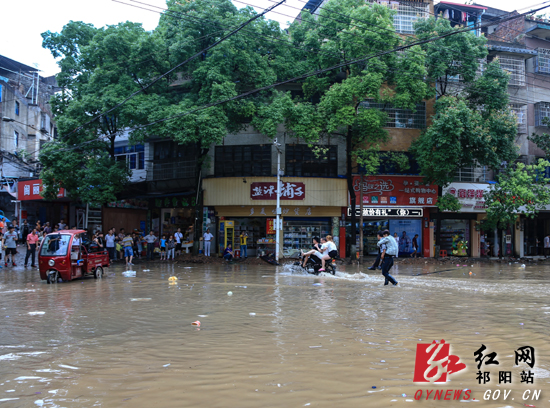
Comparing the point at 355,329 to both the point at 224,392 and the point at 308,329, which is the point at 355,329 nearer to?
the point at 308,329

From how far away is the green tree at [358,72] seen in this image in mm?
25906

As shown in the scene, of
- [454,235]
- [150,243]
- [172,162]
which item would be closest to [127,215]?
[172,162]

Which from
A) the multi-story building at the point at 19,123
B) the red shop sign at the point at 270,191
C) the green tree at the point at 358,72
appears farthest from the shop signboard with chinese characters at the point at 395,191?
the multi-story building at the point at 19,123

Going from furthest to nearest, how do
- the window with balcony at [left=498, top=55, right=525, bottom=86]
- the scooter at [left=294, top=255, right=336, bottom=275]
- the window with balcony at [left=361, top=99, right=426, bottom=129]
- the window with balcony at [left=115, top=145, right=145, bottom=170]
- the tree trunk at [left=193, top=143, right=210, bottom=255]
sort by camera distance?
the window with balcony at [left=115, top=145, right=145, bottom=170]
the window with balcony at [left=498, top=55, right=525, bottom=86]
the window with balcony at [left=361, top=99, right=426, bottom=129]
the tree trunk at [left=193, top=143, right=210, bottom=255]
the scooter at [left=294, top=255, right=336, bottom=275]

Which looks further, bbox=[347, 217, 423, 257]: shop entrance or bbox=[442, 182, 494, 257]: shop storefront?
bbox=[347, 217, 423, 257]: shop entrance

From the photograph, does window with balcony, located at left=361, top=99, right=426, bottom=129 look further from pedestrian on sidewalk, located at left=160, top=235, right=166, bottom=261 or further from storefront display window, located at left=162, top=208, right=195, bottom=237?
pedestrian on sidewalk, located at left=160, top=235, right=166, bottom=261

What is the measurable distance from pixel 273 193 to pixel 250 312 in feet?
68.1

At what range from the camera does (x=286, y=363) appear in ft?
18.2

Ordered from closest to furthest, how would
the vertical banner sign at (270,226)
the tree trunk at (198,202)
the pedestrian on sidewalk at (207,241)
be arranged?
the tree trunk at (198,202)
the pedestrian on sidewalk at (207,241)
the vertical banner sign at (270,226)

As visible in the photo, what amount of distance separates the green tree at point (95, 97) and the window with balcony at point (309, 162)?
9.25m

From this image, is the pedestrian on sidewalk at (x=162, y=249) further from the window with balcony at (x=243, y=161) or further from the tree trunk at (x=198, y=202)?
the window with balcony at (x=243, y=161)

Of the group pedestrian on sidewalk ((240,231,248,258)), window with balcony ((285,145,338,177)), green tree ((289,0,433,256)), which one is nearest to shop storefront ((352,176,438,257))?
window with balcony ((285,145,338,177))

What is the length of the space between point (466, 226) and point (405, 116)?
952 cm

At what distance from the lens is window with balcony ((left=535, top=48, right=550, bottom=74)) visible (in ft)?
113
